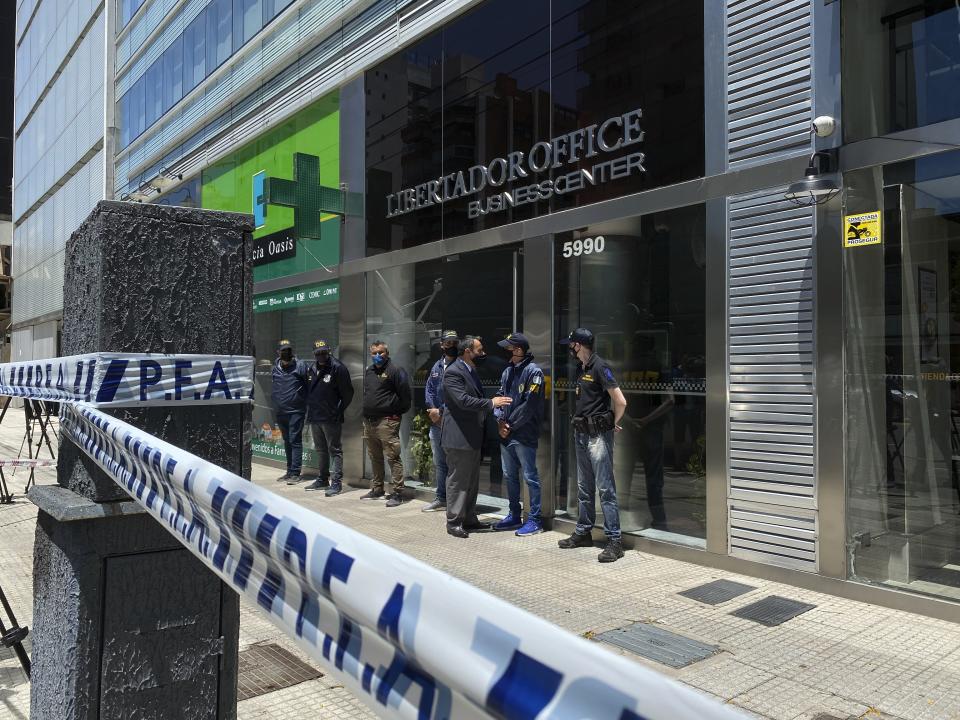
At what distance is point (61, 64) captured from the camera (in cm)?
3036

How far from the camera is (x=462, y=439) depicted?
25.2 feet

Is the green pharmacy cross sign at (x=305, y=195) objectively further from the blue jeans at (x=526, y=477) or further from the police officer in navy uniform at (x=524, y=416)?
the blue jeans at (x=526, y=477)

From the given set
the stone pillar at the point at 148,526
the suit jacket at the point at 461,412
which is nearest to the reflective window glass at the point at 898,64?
the suit jacket at the point at 461,412

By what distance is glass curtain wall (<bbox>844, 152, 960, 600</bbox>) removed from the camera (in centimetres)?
526

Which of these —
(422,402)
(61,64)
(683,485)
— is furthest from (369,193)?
(61,64)

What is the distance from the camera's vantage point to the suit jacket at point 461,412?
7.62m

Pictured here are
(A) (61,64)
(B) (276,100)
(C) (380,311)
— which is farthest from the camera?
(A) (61,64)

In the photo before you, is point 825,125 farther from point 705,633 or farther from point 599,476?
point 705,633

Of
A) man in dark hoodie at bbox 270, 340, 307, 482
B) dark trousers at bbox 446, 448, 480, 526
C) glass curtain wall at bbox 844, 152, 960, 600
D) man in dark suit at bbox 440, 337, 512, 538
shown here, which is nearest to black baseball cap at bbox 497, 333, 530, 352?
man in dark suit at bbox 440, 337, 512, 538

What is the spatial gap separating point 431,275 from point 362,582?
8.94 meters

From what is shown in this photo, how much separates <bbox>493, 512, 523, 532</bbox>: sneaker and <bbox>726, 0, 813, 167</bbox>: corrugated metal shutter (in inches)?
163

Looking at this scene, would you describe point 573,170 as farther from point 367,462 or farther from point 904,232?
point 367,462

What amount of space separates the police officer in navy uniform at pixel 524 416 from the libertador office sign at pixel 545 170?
1692mm

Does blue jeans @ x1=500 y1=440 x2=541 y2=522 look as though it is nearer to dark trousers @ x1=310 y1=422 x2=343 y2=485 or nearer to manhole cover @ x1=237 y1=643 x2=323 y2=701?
dark trousers @ x1=310 y1=422 x2=343 y2=485
